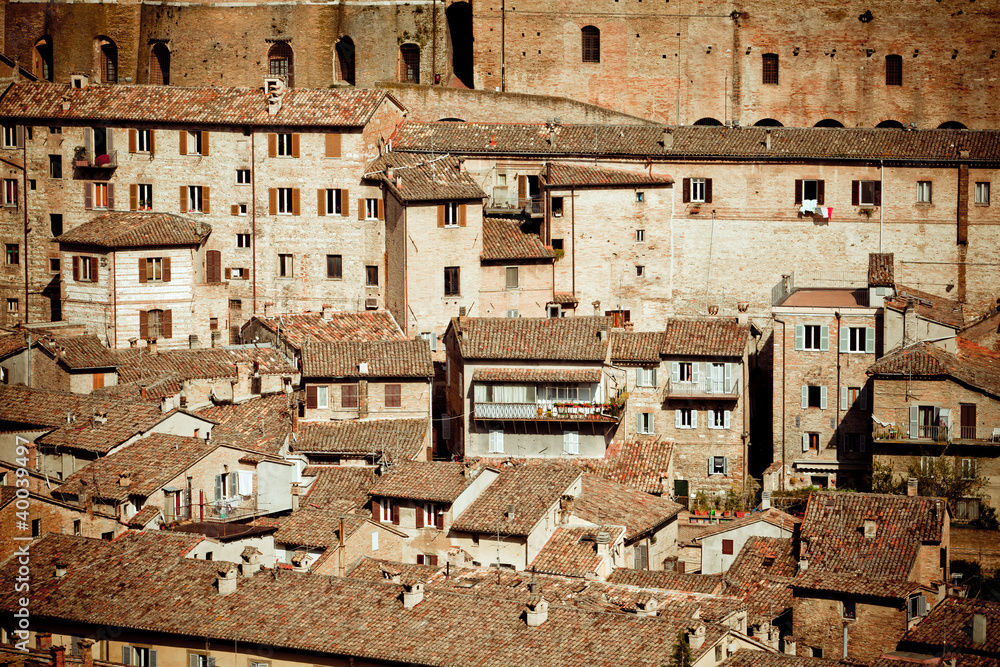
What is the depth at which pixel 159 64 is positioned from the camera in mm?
76125

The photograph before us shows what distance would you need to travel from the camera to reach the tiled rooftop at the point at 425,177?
212ft

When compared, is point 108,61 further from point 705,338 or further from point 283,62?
point 705,338

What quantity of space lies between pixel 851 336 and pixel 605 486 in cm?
1016

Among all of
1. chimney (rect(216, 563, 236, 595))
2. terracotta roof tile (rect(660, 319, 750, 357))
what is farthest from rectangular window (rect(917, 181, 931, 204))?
chimney (rect(216, 563, 236, 595))

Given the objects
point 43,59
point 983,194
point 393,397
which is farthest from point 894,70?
point 43,59

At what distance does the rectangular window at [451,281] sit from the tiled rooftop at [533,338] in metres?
4.43

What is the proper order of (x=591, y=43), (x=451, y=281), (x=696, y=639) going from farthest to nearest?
(x=591, y=43)
(x=451, y=281)
(x=696, y=639)

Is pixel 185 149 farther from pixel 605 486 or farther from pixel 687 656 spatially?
pixel 687 656

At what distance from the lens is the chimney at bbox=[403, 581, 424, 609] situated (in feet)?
141

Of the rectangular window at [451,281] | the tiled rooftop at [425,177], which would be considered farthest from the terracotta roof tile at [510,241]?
the tiled rooftop at [425,177]

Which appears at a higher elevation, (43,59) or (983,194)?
(43,59)

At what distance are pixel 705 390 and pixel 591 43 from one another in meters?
18.4

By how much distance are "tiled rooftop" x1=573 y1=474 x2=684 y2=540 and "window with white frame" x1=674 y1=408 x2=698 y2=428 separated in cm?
445

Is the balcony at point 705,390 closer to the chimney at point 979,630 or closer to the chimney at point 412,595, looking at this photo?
the chimney at point 979,630
